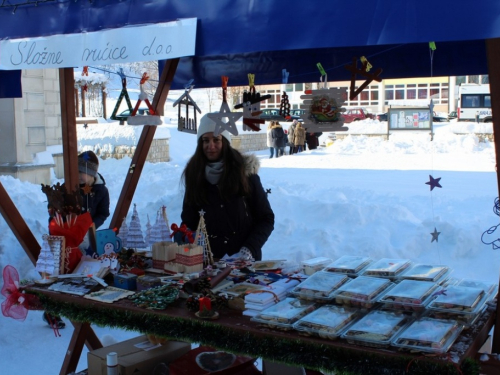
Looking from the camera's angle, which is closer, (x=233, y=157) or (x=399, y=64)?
(x=233, y=157)

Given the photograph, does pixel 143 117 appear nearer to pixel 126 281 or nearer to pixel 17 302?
pixel 126 281

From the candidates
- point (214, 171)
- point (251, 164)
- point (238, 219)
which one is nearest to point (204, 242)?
point (238, 219)

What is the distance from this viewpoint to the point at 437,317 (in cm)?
210

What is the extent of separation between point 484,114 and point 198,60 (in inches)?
1072

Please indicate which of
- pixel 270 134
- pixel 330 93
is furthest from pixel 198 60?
pixel 270 134

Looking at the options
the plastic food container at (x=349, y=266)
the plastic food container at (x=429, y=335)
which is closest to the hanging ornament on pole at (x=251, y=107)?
the plastic food container at (x=349, y=266)

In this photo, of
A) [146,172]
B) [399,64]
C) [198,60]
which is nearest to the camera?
[399,64]

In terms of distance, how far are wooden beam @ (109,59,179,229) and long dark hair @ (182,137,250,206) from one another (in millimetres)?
794

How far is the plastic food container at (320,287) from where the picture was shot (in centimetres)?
230

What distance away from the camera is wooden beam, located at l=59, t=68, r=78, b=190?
359cm

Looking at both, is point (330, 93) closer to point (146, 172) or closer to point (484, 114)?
point (146, 172)

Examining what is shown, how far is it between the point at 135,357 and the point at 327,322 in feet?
3.98

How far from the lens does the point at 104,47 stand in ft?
9.84

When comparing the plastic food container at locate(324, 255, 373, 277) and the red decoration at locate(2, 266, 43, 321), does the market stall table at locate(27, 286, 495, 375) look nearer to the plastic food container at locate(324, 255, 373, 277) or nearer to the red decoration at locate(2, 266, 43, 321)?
the red decoration at locate(2, 266, 43, 321)
